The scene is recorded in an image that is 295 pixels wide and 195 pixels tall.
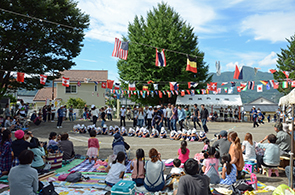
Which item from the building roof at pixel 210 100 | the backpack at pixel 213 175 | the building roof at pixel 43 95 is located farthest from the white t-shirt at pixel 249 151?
the building roof at pixel 43 95

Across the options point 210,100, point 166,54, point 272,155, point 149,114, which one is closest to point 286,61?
point 210,100

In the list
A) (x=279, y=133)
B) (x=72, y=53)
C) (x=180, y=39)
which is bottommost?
(x=279, y=133)

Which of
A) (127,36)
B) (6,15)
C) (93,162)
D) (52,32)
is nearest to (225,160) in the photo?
(93,162)

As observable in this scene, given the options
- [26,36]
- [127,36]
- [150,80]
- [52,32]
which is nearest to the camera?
[26,36]

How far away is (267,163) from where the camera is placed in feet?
23.1

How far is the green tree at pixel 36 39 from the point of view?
16797 millimetres

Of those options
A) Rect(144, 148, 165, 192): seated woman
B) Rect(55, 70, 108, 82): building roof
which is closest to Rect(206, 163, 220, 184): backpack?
Rect(144, 148, 165, 192): seated woman

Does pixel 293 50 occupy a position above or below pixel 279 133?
above

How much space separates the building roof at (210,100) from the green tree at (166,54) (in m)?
2.09

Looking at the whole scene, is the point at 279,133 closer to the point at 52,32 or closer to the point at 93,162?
the point at 93,162

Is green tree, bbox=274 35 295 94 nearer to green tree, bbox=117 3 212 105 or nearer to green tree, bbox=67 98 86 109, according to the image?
green tree, bbox=117 3 212 105

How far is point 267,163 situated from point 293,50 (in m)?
40.5

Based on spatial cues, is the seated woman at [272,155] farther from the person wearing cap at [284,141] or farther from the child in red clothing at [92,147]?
the child in red clothing at [92,147]

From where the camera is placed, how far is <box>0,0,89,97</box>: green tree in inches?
661
